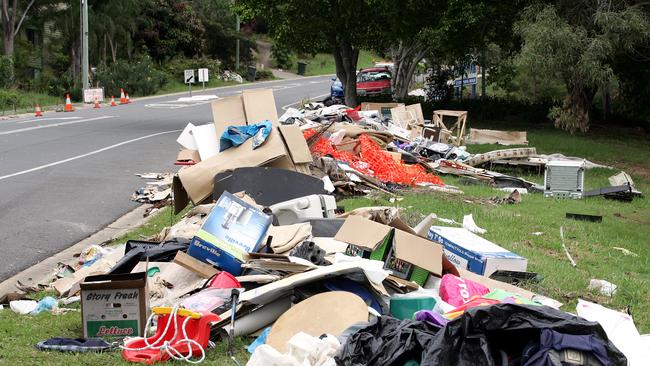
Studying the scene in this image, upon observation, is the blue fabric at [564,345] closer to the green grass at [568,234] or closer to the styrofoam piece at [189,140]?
the green grass at [568,234]

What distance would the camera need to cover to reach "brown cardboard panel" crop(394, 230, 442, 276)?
6227mm

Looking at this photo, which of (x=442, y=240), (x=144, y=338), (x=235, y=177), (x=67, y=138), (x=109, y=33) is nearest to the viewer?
(x=144, y=338)

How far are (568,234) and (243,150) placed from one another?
4174mm

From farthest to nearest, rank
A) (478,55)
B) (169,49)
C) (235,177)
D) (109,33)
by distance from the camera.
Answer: (169,49), (109,33), (478,55), (235,177)

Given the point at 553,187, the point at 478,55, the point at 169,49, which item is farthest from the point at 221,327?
the point at 169,49

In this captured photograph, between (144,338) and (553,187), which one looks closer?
(144,338)

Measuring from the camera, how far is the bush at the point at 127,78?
41219mm

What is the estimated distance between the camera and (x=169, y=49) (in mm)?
56500

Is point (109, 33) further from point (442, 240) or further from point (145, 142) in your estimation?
point (442, 240)

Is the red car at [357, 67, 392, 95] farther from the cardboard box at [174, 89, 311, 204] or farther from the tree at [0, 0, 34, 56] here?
the cardboard box at [174, 89, 311, 204]

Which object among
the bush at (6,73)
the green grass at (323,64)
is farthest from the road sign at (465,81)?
the green grass at (323,64)

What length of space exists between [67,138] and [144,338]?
15.1m

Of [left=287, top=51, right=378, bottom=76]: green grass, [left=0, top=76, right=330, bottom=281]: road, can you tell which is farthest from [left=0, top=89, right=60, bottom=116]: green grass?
[left=287, top=51, right=378, bottom=76]: green grass

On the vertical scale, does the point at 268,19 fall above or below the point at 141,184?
above
